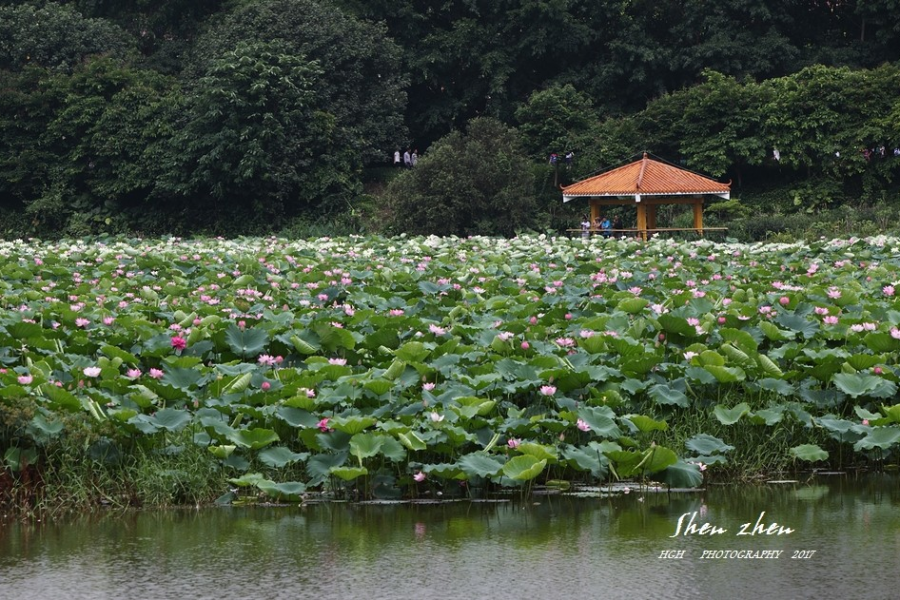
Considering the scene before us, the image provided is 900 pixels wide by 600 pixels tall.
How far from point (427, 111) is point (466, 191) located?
8633 millimetres

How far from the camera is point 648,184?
2091cm

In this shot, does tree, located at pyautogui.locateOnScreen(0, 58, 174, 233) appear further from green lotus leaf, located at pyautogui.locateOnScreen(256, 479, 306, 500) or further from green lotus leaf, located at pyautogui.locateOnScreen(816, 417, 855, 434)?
green lotus leaf, located at pyautogui.locateOnScreen(816, 417, 855, 434)

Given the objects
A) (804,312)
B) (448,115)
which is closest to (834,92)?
(448,115)

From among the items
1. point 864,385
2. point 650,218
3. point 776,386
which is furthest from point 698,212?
point 864,385

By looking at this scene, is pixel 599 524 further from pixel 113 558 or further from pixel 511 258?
pixel 511 258

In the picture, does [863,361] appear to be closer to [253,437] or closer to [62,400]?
[253,437]

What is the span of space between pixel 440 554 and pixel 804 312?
3.79 m

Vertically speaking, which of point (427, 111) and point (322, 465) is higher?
point (427, 111)

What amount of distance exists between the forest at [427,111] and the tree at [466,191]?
0.04 metres

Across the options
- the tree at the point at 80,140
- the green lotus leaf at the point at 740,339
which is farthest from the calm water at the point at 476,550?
the tree at the point at 80,140

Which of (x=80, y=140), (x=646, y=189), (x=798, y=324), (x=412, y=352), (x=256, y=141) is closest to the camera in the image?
(x=412, y=352)

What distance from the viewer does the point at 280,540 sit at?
4531mm

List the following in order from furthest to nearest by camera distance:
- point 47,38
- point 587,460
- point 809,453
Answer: point 47,38 → point 809,453 → point 587,460

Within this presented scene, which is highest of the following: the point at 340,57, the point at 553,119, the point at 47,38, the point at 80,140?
the point at 47,38
